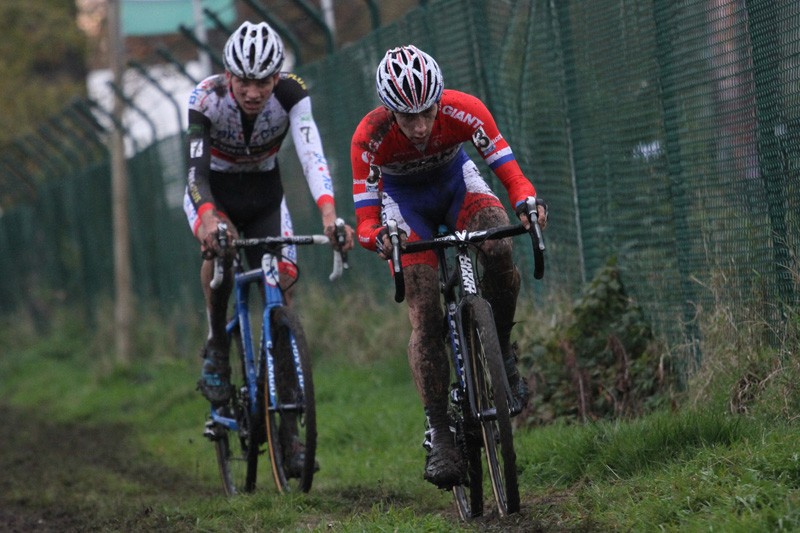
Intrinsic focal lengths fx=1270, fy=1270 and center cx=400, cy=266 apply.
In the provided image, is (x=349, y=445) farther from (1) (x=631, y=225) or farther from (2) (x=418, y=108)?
(2) (x=418, y=108)

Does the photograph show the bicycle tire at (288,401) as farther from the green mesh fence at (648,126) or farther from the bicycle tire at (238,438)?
the green mesh fence at (648,126)

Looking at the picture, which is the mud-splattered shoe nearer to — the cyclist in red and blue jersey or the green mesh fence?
the cyclist in red and blue jersey

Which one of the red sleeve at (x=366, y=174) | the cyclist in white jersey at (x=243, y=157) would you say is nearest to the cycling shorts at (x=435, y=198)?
the red sleeve at (x=366, y=174)

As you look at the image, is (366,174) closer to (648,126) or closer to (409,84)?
(409,84)

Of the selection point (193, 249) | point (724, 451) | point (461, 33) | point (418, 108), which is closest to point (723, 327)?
point (724, 451)

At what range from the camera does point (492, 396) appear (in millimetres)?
5527

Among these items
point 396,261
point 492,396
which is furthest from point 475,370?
point 396,261

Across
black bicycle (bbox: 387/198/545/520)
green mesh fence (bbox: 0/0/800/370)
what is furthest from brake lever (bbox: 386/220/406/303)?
green mesh fence (bbox: 0/0/800/370)

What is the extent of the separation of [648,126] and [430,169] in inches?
75.3

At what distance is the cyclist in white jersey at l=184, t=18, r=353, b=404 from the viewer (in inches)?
274

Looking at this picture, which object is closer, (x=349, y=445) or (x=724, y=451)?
(x=724, y=451)

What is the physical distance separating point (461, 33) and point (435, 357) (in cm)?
433

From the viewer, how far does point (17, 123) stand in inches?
1325

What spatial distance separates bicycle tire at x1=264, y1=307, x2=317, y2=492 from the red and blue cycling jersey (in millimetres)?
1074
